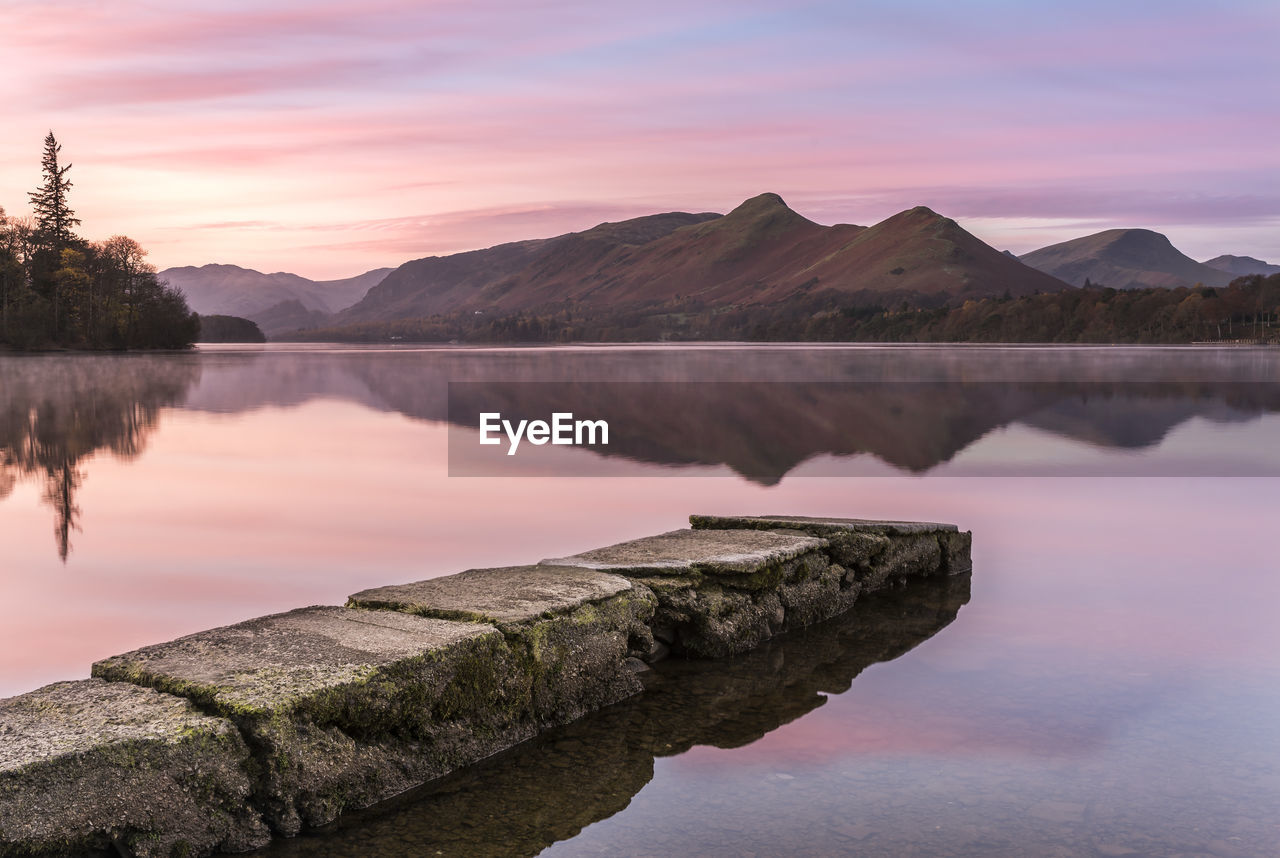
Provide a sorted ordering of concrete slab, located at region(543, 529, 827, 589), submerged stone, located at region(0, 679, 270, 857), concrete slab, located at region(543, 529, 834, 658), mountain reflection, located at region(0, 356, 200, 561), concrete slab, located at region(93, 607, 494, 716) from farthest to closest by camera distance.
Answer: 1. mountain reflection, located at region(0, 356, 200, 561)
2. concrete slab, located at region(543, 529, 827, 589)
3. concrete slab, located at region(543, 529, 834, 658)
4. concrete slab, located at region(93, 607, 494, 716)
5. submerged stone, located at region(0, 679, 270, 857)

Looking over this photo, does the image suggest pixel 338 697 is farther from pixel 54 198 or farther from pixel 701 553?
pixel 54 198

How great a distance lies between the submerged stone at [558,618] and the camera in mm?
6855

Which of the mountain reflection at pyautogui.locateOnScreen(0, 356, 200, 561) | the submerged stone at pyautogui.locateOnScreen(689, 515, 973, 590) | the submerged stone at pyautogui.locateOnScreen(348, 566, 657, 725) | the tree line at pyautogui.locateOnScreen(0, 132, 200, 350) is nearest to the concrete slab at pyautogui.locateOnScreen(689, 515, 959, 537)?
the submerged stone at pyautogui.locateOnScreen(689, 515, 973, 590)

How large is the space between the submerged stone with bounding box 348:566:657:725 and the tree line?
14163cm

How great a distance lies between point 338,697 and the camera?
5.58 metres

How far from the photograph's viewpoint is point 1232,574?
428 inches

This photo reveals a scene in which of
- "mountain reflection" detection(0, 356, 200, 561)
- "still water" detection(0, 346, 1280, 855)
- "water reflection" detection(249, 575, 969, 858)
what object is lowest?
"water reflection" detection(249, 575, 969, 858)

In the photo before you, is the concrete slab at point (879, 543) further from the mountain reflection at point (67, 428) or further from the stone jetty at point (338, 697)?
the mountain reflection at point (67, 428)

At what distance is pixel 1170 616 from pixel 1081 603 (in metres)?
0.74

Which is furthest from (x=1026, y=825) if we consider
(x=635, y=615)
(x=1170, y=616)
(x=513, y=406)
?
(x=513, y=406)

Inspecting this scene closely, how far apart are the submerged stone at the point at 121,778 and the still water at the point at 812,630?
0.36 m

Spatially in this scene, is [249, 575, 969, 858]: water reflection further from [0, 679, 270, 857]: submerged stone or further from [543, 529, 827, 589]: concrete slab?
[543, 529, 827, 589]: concrete slab

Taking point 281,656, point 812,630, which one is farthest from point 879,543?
point 281,656

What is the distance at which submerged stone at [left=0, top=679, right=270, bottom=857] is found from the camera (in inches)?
179
